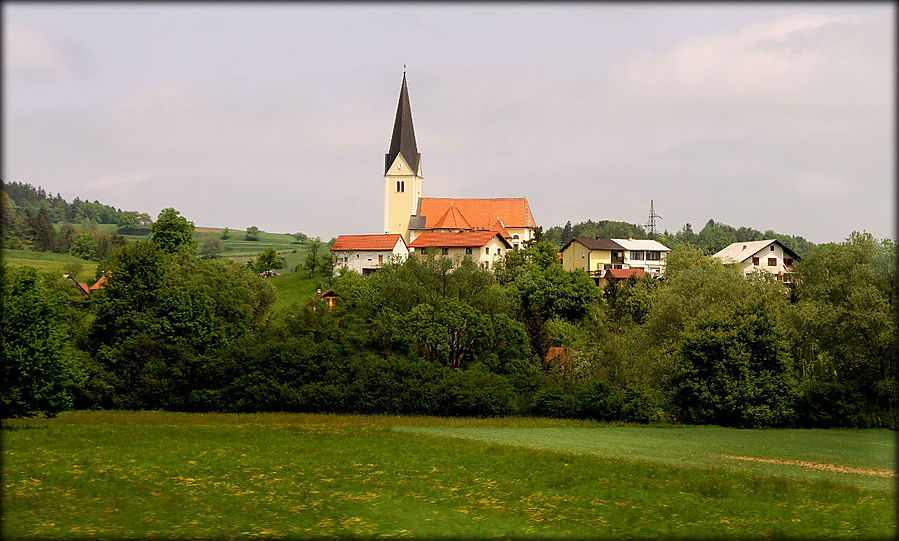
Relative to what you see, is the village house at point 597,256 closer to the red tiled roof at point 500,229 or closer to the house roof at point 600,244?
the house roof at point 600,244

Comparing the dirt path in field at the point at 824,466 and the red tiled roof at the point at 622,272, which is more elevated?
the red tiled roof at the point at 622,272

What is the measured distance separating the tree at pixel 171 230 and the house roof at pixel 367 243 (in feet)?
60.3

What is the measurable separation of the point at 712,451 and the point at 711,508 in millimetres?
12511


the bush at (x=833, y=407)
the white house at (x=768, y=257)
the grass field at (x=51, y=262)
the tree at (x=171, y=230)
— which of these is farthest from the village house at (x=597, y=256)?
the grass field at (x=51, y=262)

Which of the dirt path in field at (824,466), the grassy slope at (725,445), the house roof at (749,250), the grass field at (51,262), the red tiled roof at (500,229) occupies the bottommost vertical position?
the grassy slope at (725,445)

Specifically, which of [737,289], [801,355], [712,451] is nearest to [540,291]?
[737,289]

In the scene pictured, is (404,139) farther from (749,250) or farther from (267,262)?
(749,250)

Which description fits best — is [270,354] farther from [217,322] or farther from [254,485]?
[254,485]

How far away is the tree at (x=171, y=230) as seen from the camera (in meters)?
88.1

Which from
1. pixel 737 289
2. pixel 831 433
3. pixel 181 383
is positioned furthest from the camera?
pixel 737 289

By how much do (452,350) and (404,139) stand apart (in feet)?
225

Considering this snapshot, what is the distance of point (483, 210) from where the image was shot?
11644 centimetres

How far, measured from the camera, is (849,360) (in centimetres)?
4556

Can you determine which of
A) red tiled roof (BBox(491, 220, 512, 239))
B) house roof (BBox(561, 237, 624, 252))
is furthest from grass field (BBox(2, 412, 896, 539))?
red tiled roof (BBox(491, 220, 512, 239))
